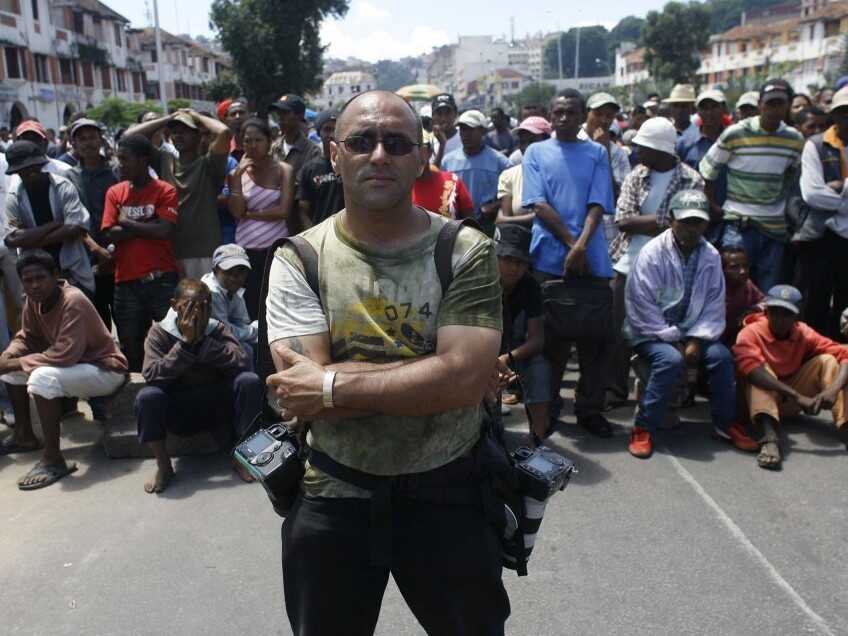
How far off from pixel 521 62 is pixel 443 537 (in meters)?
182

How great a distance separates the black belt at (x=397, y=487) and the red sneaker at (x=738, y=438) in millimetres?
3537

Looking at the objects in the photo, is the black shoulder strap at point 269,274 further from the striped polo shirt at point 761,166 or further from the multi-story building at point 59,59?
the multi-story building at point 59,59

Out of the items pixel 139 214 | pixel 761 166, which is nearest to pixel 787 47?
pixel 761 166

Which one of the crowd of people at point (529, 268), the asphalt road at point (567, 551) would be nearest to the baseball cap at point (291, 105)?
the crowd of people at point (529, 268)

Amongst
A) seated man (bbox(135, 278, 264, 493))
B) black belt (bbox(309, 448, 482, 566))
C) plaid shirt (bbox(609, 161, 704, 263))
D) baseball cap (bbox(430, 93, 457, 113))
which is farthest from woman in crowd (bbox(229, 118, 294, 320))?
black belt (bbox(309, 448, 482, 566))

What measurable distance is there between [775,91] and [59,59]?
153ft

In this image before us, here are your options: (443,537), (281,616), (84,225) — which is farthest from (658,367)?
(84,225)

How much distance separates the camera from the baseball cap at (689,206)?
5.02 m

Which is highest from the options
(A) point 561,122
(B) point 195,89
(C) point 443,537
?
(B) point 195,89

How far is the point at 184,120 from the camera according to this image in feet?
18.9

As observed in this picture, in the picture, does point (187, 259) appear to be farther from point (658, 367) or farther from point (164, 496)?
point (658, 367)

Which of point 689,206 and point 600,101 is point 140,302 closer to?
point 689,206

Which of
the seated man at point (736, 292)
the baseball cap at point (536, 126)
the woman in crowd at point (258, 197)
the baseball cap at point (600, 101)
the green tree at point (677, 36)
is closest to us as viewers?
the seated man at point (736, 292)

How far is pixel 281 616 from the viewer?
325cm
